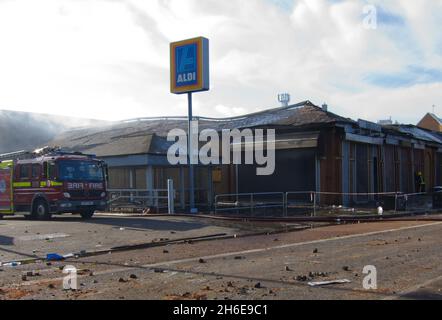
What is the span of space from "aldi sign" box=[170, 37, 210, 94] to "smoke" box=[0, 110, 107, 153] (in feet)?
68.9

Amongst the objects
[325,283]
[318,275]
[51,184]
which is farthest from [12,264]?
[51,184]

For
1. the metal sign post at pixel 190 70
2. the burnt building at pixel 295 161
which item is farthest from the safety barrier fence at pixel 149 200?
the metal sign post at pixel 190 70

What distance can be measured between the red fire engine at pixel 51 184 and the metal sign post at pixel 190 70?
4267mm

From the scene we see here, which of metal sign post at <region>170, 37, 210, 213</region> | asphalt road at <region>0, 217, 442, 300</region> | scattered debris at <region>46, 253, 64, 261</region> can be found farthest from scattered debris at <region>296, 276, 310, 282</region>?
metal sign post at <region>170, 37, 210, 213</region>

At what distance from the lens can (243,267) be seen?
9.75m

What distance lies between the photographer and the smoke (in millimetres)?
43312

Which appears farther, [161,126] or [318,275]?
[161,126]

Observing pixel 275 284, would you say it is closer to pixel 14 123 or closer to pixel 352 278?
pixel 352 278

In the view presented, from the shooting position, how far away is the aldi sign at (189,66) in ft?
78.4

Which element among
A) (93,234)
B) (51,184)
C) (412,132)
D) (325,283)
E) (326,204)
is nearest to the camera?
(325,283)

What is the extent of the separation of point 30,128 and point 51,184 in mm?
29204

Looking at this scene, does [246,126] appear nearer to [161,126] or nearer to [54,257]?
[161,126]

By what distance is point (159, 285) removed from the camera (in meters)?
8.18
